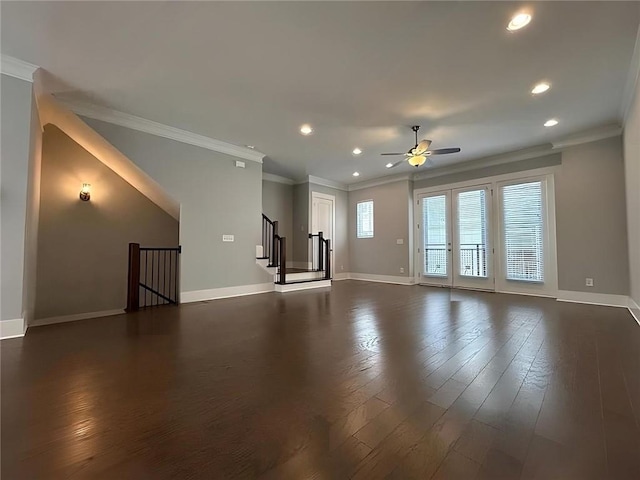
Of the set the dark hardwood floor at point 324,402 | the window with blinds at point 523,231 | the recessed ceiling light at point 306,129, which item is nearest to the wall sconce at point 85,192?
the dark hardwood floor at point 324,402

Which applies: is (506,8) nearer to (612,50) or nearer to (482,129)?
(612,50)

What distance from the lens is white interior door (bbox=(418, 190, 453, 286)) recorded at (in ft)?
23.4

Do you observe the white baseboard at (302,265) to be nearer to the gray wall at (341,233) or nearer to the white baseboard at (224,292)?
Answer: the gray wall at (341,233)

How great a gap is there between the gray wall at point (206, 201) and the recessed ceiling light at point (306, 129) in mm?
1723

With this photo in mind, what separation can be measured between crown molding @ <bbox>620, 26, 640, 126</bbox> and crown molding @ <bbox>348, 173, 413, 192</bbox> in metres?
4.07

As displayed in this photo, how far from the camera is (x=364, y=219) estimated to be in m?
8.76

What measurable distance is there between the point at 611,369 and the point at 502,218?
4519 millimetres

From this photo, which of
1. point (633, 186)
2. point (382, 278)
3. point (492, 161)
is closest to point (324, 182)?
point (382, 278)

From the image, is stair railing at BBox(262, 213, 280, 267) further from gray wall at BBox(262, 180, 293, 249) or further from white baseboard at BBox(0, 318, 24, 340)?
white baseboard at BBox(0, 318, 24, 340)

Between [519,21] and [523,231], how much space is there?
4517mm

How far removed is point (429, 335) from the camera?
123 inches

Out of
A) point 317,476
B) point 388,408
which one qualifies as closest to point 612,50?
point 388,408

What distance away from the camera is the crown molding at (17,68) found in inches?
120

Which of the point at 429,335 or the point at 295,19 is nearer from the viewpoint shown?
the point at 295,19
